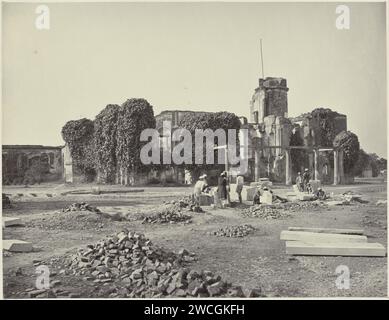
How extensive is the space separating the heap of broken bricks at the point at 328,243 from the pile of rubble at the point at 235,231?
717 millimetres

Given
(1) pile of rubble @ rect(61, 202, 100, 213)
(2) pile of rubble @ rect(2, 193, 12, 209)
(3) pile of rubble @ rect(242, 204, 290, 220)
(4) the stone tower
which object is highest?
(4) the stone tower

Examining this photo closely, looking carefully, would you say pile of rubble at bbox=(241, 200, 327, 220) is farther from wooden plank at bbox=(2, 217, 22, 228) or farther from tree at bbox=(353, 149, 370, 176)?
wooden plank at bbox=(2, 217, 22, 228)

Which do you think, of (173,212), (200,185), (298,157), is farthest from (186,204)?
(298,157)

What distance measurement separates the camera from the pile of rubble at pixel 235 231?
9.06 meters

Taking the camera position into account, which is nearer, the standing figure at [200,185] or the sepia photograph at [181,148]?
the sepia photograph at [181,148]

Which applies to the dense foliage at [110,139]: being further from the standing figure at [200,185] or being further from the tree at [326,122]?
the tree at [326,122]

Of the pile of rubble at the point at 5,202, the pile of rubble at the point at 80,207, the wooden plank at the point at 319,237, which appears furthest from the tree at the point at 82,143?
the wooden plank at the point at 319,237

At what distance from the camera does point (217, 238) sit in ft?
29.4

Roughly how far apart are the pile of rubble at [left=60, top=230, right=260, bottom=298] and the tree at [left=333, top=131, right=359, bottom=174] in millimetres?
4142

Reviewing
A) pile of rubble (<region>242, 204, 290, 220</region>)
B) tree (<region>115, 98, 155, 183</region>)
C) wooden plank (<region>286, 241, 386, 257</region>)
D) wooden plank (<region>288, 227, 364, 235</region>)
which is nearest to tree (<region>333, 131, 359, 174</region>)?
wooden plank (<region>288, 227, 364, 235</region>)

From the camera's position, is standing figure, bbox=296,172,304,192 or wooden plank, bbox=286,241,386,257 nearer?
wooden plank, bbox=286,241,386,257

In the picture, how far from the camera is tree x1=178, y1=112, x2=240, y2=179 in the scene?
9523mm

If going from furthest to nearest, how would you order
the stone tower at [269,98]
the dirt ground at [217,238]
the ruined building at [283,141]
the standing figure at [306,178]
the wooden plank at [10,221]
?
the standing figure at [306,178] → the ruined building at [283,141] → the stone tower at [269,98] → the wooden plank at [10,221] → the dirt ground at [217,238]

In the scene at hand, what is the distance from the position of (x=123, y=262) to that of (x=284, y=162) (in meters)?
6.04
